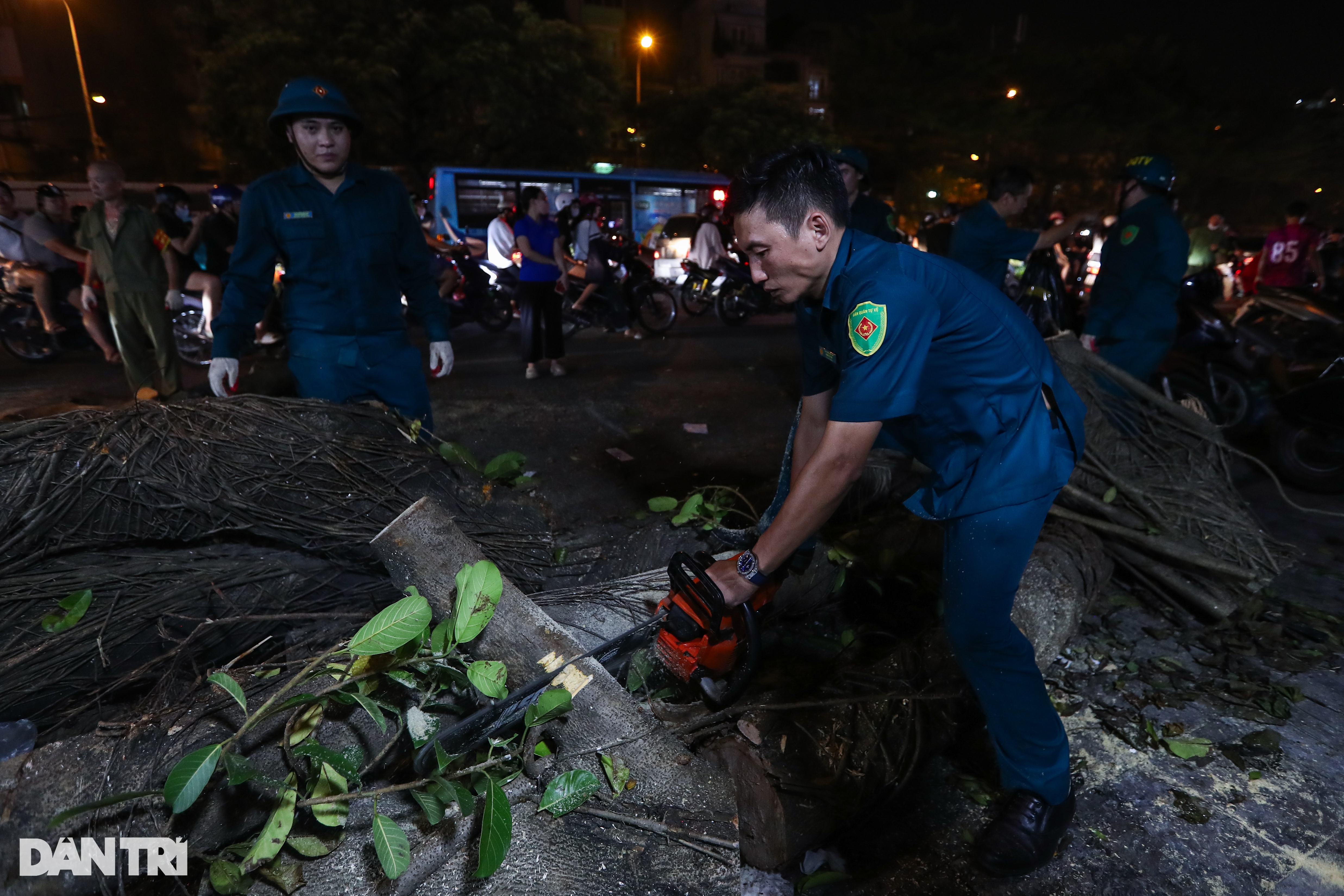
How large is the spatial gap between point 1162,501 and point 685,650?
2422 millimetres

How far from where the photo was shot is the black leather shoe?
1.85 metres

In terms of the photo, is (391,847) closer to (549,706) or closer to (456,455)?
(549,706)

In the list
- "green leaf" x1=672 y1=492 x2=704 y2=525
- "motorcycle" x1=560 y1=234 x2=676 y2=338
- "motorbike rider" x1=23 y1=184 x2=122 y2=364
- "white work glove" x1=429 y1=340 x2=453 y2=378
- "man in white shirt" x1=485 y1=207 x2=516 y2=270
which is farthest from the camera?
"motorcycle" x1=560 y1=234 x2=676 y2=338

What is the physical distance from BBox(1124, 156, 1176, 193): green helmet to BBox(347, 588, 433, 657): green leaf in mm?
4385

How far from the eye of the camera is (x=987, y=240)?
13.9 ft

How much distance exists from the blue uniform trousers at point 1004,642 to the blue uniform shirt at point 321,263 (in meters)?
2.54

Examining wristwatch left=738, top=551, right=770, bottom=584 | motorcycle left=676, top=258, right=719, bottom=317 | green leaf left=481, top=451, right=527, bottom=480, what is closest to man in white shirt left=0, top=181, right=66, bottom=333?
green leaf left=481, top=451, right=527, bottom=480

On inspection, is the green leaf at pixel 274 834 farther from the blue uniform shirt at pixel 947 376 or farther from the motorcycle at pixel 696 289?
the motorcycle at pixel 696 289

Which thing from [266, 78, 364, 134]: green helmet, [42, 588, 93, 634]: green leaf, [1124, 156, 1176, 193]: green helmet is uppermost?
[266, 78, 364, 134]: green helmet

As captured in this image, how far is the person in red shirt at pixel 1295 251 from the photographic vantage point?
317 inches

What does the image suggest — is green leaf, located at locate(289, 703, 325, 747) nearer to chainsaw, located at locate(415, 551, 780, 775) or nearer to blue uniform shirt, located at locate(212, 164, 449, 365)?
chainsaw, located at locate(415, 551, 780, 775)

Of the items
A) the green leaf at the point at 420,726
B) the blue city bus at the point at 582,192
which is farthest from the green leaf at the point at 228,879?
the blue city bus at the point at 582,192

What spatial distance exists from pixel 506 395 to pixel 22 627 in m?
4.58

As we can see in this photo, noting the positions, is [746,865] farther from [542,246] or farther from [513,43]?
[513,43]
